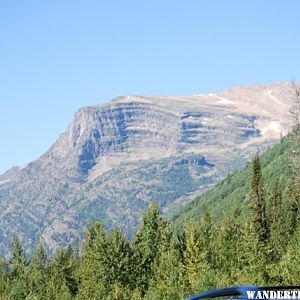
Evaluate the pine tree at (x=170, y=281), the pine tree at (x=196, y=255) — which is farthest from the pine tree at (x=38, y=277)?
the pine tree at (x=170, y=281)

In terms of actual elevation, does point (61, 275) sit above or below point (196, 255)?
below

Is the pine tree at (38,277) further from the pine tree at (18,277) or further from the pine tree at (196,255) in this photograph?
the pine tree at (196,255)

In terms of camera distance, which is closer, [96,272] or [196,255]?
[196,255]

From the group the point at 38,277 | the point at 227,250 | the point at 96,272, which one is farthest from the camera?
the point at 38,277

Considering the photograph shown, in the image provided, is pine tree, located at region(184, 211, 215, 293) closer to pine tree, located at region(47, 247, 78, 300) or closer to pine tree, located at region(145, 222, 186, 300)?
pine tree, located at region(145, 222, 186, 300)

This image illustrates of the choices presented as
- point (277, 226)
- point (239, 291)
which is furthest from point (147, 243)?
point (239, 291)

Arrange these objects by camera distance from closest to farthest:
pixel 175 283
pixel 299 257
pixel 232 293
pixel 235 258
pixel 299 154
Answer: pixel 232 293, pixel 299 257, pixel 299 154, pixel 175 283, pixel 235 258

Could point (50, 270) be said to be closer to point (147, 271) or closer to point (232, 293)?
point (147, 271)

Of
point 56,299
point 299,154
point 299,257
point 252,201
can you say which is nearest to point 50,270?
point 56,299

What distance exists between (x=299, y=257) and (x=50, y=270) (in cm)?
10630

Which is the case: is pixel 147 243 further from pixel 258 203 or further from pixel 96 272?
pixel 258 203

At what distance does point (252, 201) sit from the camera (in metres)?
108

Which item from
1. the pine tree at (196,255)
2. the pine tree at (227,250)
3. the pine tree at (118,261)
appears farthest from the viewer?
the pine tree at (118,261)

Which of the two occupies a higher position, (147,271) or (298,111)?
(298,111)
